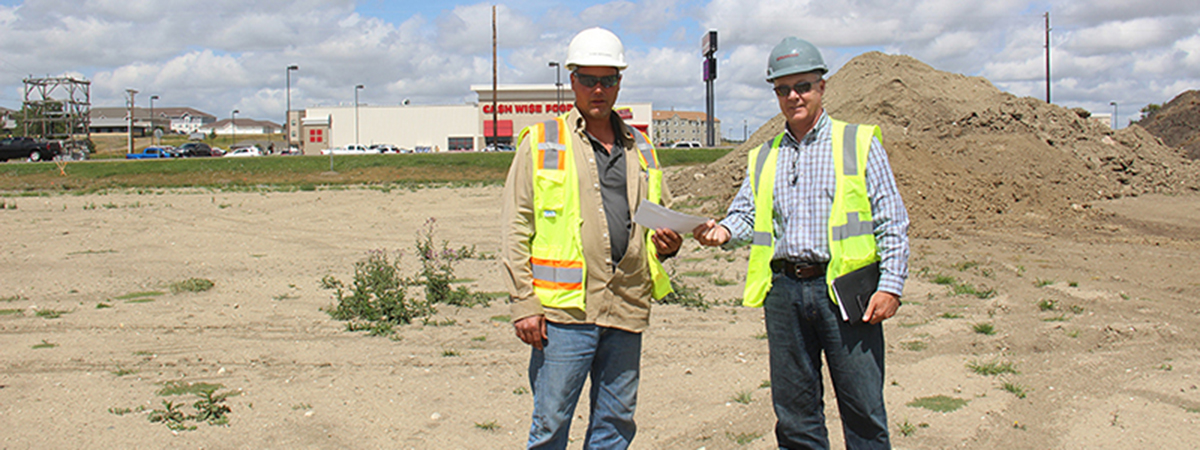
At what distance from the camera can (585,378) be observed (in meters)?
3.09

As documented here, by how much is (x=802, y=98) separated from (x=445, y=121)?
274ft

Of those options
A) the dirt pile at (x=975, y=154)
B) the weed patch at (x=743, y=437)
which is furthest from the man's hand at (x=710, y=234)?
the dirt pile at (x=975, y=154)

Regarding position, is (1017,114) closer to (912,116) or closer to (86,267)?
(912,116)

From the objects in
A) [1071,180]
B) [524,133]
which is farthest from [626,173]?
[1071,180]

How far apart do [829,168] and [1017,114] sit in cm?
2019

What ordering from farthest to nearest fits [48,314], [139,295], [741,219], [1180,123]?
[1180,123] → [139,295] → [48,314] → [741,219]

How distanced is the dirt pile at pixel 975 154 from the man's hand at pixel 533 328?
40.9 feet

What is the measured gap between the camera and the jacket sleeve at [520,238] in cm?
293

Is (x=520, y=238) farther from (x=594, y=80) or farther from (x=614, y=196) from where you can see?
(x=594, y=80)

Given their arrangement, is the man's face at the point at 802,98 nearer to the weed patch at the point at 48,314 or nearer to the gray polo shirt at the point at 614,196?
the gray polo shirt at the point at 614,196

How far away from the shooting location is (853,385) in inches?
120

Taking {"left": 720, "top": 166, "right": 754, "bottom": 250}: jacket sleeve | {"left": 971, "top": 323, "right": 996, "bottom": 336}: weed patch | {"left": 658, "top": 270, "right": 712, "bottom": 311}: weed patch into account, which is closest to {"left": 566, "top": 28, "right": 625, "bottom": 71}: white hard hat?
{"left": 720, "top": 166, "right": 754, "bottom": 250}: jacket sleeve

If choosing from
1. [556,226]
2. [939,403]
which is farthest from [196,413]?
[939,403]

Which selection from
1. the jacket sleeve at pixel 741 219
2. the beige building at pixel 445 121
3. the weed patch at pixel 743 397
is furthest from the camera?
the beige building at pixel 445 121
